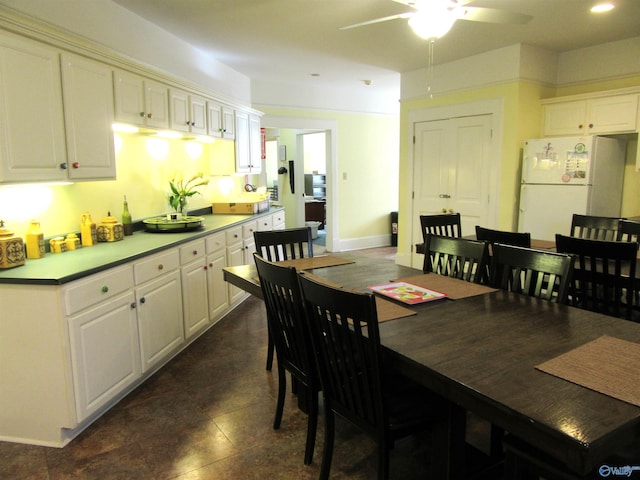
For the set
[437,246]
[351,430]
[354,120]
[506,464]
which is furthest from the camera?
[354,120]

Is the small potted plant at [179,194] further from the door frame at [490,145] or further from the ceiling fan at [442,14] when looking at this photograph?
the door frame at [490,145]

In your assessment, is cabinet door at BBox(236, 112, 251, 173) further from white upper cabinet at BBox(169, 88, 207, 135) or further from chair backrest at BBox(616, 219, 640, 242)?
chair backrest at BBox(616, 219, 640, 242)

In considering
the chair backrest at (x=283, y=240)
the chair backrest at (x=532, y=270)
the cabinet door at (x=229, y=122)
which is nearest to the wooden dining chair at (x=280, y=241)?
the chair backrest at (x=283, y=240)

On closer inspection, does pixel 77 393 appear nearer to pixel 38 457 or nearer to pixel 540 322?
pixel 38 457

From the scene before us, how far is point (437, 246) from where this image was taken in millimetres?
2646

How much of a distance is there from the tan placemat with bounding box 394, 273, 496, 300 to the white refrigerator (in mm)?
2576

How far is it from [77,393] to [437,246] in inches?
83.6

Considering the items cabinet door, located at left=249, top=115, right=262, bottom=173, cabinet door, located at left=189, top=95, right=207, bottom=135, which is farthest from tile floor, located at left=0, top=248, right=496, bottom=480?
cabinet door, located at left=249, top=115, right=262, bottom=173

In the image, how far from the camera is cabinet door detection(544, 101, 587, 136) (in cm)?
443

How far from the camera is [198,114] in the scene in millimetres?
4098

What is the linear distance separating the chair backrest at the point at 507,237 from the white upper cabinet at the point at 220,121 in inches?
110

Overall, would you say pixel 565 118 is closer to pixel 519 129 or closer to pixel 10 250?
pixel 519 129

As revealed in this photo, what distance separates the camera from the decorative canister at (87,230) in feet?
9.78

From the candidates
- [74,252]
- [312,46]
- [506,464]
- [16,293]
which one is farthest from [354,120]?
[506,464]
